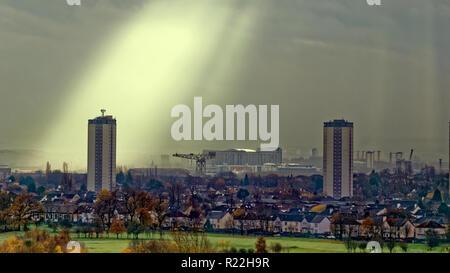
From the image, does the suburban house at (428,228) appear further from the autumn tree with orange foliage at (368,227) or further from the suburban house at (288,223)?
the suburban house at (288,223)

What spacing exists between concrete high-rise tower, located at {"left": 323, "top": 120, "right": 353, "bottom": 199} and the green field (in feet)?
28.0

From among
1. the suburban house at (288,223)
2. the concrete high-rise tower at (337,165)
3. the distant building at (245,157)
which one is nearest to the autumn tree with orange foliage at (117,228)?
the suburban house at (288,223)

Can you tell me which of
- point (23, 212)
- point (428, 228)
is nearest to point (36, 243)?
point (23, 212)

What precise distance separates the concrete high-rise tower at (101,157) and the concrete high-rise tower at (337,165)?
4390 mm

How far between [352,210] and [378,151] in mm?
1340

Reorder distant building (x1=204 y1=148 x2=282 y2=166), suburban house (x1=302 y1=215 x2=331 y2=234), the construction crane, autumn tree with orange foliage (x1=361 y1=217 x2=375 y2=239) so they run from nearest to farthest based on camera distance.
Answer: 1. autumn tree with orange foliage (x1=361 y1=217 x2=375 y2=239)
2. suburban house (x1=302 y1=215 x2=331 y2=234)
3. the construction crane
4. distant building (x1=204 y1=148 x2=282 y2=166)

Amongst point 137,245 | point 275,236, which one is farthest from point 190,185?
point 137,245

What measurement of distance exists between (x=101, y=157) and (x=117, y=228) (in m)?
8.94

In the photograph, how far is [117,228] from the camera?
8961 millimetres

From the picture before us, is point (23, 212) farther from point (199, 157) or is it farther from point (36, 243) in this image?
A: point (199, 157)

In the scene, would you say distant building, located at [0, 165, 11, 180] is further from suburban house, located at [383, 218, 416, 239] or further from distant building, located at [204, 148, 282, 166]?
suburban house, located at [383, 218, 416, 239]

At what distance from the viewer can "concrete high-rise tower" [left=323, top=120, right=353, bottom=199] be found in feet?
57.6

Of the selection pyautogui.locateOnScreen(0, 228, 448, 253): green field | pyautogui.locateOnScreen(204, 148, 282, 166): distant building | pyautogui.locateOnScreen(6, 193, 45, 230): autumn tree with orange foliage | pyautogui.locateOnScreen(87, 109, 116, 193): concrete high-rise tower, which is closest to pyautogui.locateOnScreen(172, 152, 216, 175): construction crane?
pyautogui.locateOnScreen(204, 148, 282, 166): distant building
